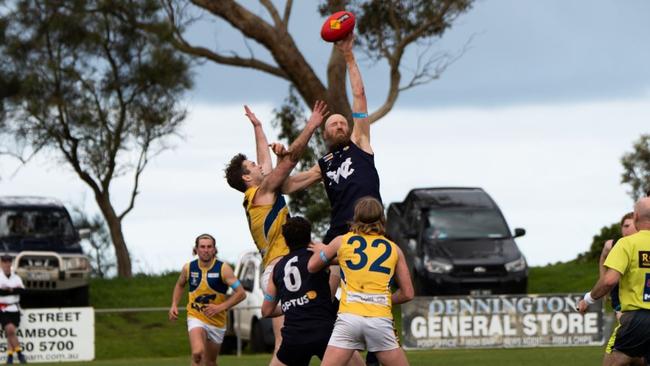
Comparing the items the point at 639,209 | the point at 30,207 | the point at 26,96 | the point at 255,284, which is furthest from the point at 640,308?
the point at 26,96

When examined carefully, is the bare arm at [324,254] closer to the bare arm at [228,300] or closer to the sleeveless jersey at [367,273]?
the sleeveless jersey at [367,273]

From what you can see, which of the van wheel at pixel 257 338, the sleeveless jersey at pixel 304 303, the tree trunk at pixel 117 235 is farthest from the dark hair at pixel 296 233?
the tree trunk at pixel 117 235

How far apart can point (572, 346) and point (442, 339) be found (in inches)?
95.0

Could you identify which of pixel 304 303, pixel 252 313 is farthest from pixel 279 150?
pixel 252 313

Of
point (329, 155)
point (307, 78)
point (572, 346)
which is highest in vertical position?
point (307, 78)

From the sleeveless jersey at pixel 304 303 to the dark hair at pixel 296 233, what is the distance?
0.38ft

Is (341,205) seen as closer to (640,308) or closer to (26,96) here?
(640,308)

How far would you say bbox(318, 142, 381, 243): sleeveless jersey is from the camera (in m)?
12.5

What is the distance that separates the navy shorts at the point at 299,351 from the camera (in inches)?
451

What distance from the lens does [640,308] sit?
11961 millimetres

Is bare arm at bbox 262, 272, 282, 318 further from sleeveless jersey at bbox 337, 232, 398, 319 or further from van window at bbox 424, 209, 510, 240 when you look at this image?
van window at bbox 424, 209, 510, 240

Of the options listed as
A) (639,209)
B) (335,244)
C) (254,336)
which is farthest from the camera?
(254,336)

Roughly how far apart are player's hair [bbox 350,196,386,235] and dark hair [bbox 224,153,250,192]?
2.90 metres

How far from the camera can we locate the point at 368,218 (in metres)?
10.9
